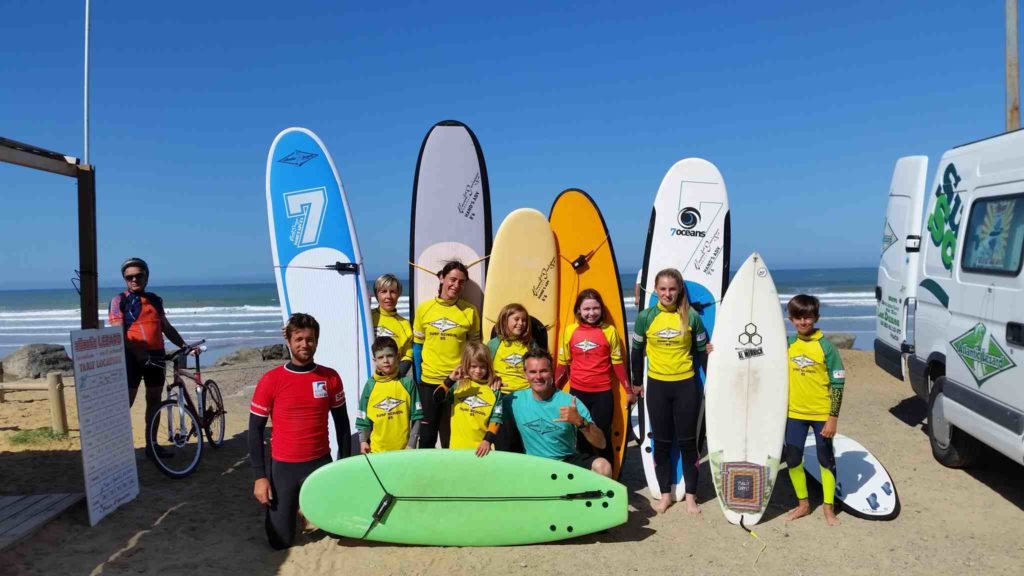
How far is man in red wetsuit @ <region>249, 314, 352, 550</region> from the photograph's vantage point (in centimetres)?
321

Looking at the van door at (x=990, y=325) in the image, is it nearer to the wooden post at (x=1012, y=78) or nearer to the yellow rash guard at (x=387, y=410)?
the yellow rash guard at (x=387, y=410)

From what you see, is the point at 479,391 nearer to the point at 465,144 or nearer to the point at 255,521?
the point at 255,521

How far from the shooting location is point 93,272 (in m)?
3.77

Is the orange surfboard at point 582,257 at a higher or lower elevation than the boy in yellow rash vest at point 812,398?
higher

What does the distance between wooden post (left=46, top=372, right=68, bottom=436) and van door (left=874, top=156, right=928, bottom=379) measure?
22.8 feet

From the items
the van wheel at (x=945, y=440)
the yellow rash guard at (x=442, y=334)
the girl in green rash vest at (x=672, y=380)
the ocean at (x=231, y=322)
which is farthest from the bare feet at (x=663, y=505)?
the ocean at (x=231, y=322)

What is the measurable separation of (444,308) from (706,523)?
1.98 metres

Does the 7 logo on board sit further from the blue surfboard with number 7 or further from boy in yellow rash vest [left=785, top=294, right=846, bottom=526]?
boy in yellow rash vest [left=785, top=294, right=846, bottom=526]

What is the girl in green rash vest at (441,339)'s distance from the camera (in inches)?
156

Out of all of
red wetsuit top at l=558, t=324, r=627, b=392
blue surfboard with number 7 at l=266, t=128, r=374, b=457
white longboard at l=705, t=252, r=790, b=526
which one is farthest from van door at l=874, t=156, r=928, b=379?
blue surfboard with number 7 at l=266, t=128, r=374, b=457

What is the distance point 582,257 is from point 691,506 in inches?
73.5

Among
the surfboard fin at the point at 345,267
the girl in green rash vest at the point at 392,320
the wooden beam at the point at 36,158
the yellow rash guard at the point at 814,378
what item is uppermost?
the wooden beam at the point at 36,158

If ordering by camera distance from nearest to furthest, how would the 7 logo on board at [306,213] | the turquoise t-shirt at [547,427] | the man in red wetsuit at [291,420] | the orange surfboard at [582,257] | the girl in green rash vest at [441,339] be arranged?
the man in red wetsuit at [291,420]
the turquoise t-shirt at [547,427]
the girl in green rash vest at [441,339]
the orange surfboard at [582,257]
the 7 logo on board at [306,213]

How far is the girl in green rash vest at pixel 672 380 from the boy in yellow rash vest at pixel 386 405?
55.4 inches
